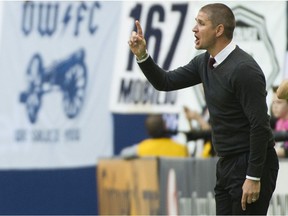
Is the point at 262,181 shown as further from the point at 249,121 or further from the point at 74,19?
the point at 74,19

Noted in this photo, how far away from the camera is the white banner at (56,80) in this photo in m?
14.9

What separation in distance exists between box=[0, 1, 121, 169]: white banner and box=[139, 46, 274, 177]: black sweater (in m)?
8.20

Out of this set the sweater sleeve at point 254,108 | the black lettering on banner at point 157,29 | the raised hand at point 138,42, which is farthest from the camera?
the black lettering on banner at point 157,29

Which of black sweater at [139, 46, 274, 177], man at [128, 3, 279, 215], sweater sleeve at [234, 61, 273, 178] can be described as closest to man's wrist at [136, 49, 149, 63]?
man at [128, 3, 279, 215]

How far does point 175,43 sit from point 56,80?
1712 mm

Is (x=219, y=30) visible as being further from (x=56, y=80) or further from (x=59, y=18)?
(x=56, y=80)

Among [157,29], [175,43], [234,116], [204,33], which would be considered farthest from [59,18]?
[234,116]

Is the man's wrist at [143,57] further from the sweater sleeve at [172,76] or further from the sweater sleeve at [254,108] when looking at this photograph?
the sweater sleeve at [254,108]

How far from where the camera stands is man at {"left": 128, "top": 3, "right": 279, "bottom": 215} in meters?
6.36

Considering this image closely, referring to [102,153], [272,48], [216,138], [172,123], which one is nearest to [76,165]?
[102,153]

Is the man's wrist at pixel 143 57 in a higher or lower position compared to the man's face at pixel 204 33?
lower

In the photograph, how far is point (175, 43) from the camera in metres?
14.6

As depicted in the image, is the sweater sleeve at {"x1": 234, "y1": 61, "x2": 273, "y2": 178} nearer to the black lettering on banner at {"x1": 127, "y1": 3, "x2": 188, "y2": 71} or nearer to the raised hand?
the raised hand

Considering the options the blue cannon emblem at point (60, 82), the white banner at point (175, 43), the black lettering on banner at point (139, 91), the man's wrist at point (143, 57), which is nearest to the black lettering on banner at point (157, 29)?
the white banner at point (175, 43)
